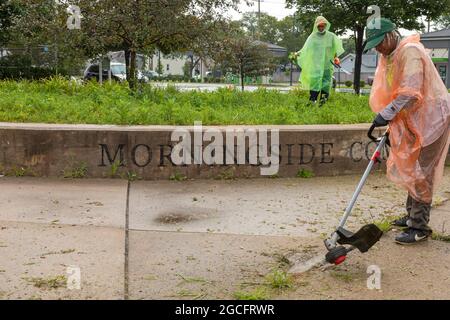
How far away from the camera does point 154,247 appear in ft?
14.6

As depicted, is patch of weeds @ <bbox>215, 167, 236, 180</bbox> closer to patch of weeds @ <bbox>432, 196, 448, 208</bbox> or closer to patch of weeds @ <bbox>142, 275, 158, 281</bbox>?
patch of weeds @ <bbox>432, 196, 448, 208</bbox>

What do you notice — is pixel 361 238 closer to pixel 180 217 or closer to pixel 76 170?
pixel 180 217

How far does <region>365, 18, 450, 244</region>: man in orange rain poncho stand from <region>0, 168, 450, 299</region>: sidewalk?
34 cm

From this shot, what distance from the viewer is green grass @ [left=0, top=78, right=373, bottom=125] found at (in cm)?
744

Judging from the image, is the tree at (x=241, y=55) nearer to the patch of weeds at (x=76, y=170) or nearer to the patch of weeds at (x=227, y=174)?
the patch of weeds at (x=227, y=174)

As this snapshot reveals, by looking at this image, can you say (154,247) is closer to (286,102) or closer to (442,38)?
(286,102)

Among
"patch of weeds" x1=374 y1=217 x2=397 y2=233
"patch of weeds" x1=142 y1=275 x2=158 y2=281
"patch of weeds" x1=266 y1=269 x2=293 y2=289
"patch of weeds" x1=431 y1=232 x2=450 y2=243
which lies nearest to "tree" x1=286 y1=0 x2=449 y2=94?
"patch of weeds" x1=374 y1=217 x2=397 y2=233

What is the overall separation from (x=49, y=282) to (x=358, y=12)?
74.1ft

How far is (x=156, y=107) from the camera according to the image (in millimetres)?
8164

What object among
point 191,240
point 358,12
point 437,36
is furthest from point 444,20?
point 191,240

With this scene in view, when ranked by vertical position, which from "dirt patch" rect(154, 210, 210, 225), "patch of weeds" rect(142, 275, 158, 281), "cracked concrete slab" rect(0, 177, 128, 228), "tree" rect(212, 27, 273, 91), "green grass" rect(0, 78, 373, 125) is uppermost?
"tree" rect(212, 27, 273, 91)

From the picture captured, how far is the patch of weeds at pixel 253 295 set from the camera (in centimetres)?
351
